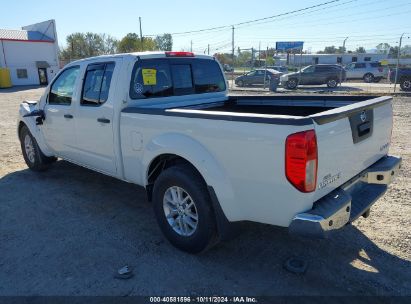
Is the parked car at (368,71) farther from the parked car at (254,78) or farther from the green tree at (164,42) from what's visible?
the green tree at (164,42)

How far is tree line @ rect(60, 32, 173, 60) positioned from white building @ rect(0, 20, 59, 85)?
63.8 feet

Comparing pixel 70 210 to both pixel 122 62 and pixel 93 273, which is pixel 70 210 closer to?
pixel 93 273

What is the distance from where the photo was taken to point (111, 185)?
18.6ft

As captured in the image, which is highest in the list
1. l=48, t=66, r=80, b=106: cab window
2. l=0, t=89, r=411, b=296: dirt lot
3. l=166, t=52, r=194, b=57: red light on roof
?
l=166, t=52, r=194, b=57: red light on roof

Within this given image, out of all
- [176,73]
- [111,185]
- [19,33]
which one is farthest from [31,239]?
[19,33]

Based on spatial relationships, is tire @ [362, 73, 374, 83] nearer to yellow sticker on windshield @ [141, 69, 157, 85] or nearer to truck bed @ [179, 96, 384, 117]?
truck bed @ [179, 96, 384, 117]

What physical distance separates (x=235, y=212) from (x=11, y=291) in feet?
6.64

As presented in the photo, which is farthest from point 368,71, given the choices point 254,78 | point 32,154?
point 32,154

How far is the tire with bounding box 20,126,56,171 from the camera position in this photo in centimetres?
610

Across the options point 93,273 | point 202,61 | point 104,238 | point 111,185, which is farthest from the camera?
point 111,185

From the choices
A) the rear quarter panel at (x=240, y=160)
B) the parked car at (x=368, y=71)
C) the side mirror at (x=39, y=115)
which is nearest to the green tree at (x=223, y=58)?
the parked car at (x=368, y=71)

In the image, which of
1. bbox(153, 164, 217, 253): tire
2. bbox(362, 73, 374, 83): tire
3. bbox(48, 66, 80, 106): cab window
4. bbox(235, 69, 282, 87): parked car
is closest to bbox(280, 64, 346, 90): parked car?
bbox(235, 69, 282, 87): parked car

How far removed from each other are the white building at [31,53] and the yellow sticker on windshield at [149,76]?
36.4m

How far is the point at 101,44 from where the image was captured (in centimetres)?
7481
